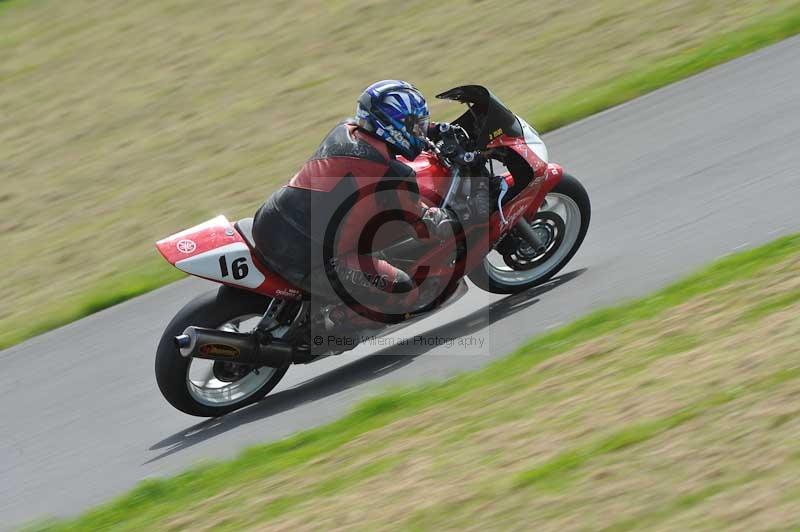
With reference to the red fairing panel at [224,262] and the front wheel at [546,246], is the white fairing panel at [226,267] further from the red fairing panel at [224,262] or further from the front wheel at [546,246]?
the front wheel at [546,246]

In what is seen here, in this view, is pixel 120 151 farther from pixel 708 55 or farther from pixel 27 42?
pixel 708 55

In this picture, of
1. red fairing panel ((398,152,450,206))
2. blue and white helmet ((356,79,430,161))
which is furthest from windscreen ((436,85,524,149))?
blue and white helmet ((356,79,430,161))

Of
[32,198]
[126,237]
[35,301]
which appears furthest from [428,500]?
[32,198]

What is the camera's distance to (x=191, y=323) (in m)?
6.79

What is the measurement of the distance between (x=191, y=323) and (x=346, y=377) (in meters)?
1.16

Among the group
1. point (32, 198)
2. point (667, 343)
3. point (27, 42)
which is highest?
point (27, 42)

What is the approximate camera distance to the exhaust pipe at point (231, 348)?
21.7 ft

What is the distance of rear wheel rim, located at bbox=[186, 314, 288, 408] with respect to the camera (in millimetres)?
7160

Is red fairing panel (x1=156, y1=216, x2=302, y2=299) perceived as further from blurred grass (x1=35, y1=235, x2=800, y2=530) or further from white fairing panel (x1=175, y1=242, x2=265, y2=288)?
blurred grass (x1=35, y1=235, x2=800, y2=530)

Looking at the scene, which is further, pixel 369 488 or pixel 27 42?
pixel 27 42

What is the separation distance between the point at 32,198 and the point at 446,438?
9.67 metres

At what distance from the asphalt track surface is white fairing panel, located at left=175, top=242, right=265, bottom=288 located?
89 centimetres

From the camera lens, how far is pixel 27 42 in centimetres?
1939

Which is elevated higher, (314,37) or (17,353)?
(314,37)
